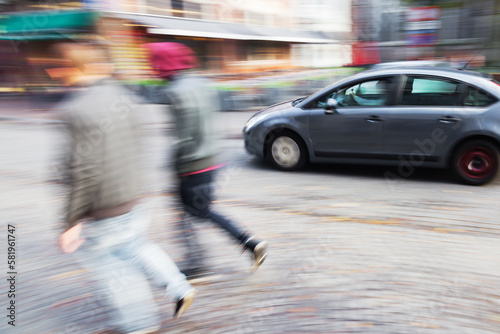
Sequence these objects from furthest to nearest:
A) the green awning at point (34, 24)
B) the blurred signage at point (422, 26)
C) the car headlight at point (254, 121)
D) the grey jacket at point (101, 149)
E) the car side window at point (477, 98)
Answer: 1. the green awning at point (34, 24)
2. the blurred signage at point (422, 26)
3. the car headlight at point (254, 121)
4. the car side window at point (477, 98)
5. the grey jacket at point (101, 149)

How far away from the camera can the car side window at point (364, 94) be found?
5.95 metres

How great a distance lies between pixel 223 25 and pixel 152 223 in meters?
25.3

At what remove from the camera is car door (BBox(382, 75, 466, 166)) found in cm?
557

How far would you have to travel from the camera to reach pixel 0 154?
339 inches

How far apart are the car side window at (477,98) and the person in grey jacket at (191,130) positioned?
3.86 m

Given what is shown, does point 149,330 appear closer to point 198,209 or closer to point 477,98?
point 198,209

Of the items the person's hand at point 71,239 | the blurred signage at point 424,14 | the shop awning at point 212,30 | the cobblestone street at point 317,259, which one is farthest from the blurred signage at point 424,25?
the person's hand at point 71,239

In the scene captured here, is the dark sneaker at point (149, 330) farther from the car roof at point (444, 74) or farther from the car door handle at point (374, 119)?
the car roof at point (444, 74)

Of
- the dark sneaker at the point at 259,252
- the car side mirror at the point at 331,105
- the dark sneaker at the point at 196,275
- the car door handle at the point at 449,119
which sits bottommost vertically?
the dark sneaker at the point at 196,275

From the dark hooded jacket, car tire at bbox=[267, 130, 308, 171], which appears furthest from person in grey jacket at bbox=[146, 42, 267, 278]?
car tire at bbox=[267, 130, 308, 171]

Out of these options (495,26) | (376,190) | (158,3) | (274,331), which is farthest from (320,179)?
(158,3)

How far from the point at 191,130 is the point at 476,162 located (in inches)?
170

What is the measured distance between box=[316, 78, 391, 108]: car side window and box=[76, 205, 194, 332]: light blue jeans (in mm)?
4353

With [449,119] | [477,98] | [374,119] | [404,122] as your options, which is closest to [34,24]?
[374,119]
